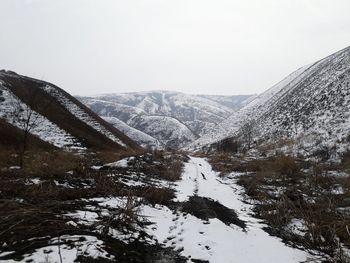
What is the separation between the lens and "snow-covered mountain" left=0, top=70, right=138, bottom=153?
30297 mm

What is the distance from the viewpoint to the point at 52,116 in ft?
116

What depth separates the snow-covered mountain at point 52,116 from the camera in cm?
3030

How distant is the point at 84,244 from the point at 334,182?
10300mm

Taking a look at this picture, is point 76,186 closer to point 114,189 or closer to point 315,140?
point 114,189

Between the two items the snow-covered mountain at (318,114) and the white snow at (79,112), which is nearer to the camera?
the snow-covered mountain at (318,114)

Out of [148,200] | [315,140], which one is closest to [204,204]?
[148,200]

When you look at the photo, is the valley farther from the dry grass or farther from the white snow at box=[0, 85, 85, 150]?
the white snow at box=[0, 85, 85, 150]

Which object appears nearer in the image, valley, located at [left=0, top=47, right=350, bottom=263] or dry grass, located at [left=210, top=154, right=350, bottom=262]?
valley, located at [left=0, top=47, right=350, bottom=263]

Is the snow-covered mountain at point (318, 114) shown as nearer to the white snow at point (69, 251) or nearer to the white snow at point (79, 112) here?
the white snow at point (79, 112)

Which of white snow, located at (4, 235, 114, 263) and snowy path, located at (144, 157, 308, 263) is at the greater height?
white snow, located at (4, 235, 114, 263)

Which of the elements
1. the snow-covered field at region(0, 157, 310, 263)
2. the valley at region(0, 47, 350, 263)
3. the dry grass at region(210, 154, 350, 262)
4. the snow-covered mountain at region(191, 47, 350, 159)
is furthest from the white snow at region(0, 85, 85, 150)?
the snow-covered field at region(0, 157, 310, 263)

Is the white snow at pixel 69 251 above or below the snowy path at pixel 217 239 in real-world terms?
above

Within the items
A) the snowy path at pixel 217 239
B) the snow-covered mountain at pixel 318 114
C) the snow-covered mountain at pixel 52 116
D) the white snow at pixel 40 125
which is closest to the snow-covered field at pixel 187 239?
the snowy path at pixel 217 239

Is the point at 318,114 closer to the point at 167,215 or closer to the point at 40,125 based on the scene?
the point at 40,125
